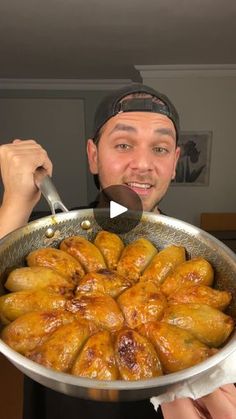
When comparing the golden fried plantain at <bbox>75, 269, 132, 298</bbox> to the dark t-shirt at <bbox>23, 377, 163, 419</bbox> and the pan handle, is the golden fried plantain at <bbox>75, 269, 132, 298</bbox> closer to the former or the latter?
the pan handle

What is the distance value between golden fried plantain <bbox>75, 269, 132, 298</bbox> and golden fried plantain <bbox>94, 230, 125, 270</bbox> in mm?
59

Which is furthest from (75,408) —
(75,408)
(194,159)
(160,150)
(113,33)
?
(194,159)

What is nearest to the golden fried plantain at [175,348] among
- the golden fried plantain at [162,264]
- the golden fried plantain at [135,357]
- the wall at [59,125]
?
the golden fried plantain at [135,357]

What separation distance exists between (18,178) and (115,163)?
0.28 meters

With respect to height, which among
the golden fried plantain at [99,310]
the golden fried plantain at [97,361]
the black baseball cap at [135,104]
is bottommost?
the golden fried plantain at [97,361]

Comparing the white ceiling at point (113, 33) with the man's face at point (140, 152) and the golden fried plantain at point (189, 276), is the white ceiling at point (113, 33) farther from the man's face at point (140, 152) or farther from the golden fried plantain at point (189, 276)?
the golden fried plantain at point (189, 276)

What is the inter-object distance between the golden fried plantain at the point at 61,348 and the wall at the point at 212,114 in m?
3.07

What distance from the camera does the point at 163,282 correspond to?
22.6 inches

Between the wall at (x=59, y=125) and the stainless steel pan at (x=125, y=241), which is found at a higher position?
the wall at (x=59, y=125)

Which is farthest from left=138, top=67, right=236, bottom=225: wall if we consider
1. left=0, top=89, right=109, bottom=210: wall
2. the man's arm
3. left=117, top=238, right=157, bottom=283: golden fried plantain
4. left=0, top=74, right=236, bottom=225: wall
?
left=117, top=238, right=157, bottom=283: golden fried plantain

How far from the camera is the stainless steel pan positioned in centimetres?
37

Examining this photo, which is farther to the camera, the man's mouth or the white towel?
the man's mouth

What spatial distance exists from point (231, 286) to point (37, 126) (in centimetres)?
417

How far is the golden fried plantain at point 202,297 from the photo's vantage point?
514 millimetres
